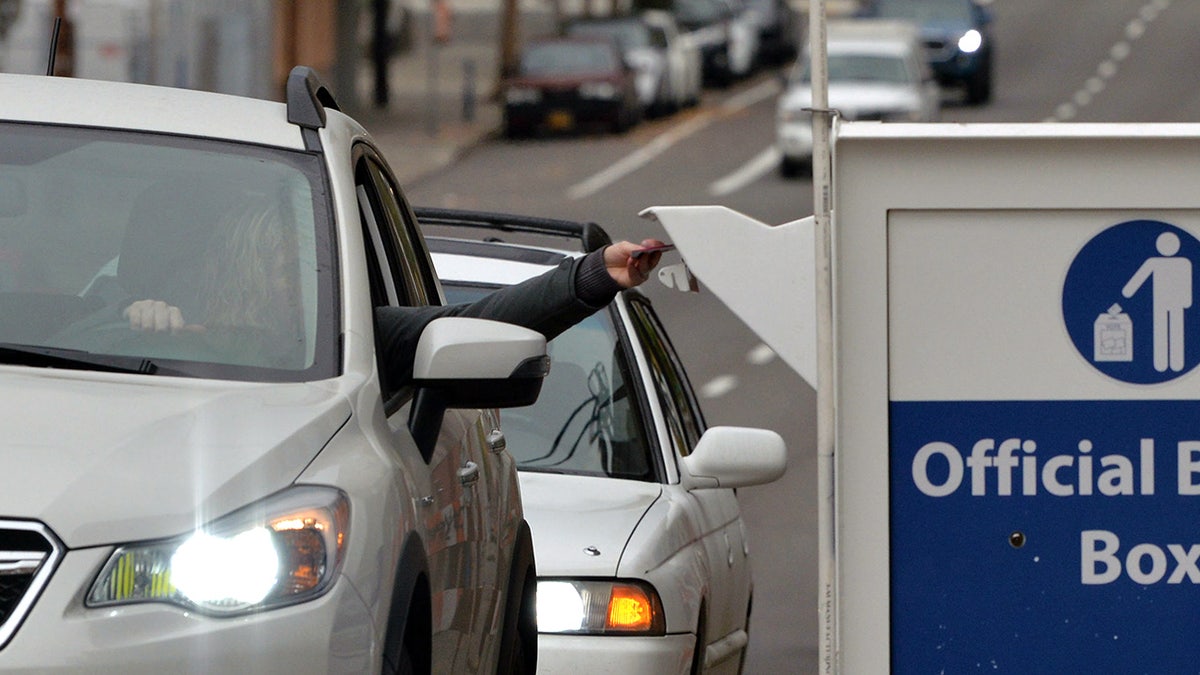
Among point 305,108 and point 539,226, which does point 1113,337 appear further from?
point 539,226

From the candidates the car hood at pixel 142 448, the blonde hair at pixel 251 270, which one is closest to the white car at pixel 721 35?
the blonde hair at pixel 251 270

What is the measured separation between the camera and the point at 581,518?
647cm

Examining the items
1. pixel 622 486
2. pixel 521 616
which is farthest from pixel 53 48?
pixel 622 486

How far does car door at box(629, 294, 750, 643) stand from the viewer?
23.0 feet

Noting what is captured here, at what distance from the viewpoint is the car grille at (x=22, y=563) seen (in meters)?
3.79

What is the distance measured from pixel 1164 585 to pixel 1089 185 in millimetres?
768

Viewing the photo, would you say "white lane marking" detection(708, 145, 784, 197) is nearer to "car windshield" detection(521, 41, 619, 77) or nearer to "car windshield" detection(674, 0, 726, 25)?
"car windshield" detection(521, 41, 619, 77)

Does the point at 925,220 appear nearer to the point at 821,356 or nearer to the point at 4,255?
the point at 821,356

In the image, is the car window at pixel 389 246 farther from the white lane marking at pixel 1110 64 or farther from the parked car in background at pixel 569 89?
the white lane marking at pixel 1110 64

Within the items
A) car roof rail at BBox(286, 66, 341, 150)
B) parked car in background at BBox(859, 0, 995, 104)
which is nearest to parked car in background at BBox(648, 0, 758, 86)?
parked car in background at BBox(859, 0, 995, 104)

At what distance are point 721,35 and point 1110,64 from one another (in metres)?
8.21

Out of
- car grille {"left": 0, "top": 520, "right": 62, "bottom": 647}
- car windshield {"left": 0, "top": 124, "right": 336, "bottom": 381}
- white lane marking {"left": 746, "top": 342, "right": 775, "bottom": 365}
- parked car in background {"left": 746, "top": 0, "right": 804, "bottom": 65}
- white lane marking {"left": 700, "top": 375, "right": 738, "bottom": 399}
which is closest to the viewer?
car grille {"left": 0, "top": 520, "right": 62, "bottom": 647}

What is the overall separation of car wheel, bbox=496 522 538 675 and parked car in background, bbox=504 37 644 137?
109 ft

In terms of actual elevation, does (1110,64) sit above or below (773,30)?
below
